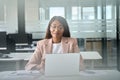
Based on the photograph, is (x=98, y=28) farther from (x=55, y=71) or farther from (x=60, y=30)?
(x=55, y=71)

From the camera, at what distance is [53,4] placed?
2.25 metres

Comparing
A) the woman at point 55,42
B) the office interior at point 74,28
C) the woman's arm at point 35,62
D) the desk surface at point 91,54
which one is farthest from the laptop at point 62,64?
the desk surface at point 91,54

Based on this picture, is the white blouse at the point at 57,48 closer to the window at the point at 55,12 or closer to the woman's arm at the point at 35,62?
the woman's arm at the point at 35,62

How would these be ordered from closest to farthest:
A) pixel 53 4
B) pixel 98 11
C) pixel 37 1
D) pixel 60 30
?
1. pixel 60 30
2. pixel 53 4
3. pixel 37 1
4. pixel 98 11

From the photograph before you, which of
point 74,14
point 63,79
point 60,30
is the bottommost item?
point 63,79

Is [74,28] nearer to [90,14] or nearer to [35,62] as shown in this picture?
[90,14]

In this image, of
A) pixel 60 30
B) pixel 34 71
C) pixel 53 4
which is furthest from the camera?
pixel 53 4

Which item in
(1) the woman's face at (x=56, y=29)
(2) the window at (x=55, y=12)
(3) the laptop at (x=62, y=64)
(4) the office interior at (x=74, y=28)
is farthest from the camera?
(4) the office interior at (x=74, y=28)

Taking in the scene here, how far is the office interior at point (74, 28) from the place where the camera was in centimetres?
248

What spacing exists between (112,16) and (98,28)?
210 millimetres

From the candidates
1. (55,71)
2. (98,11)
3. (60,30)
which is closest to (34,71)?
(55,71)

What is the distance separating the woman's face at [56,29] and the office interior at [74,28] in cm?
70

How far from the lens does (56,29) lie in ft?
5.35

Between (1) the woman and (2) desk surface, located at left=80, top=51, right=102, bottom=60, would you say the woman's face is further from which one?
(2) desk surface, located at left=80, top=51, right=102, bottom=60
